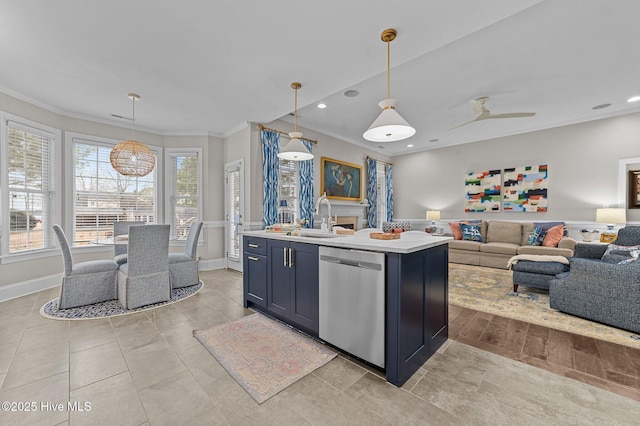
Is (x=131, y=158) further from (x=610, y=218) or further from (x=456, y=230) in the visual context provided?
(x=610, y=218)

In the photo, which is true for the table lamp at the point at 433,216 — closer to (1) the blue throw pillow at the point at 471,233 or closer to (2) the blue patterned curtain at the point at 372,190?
(1) the blue throw pillow at the point at 471,233

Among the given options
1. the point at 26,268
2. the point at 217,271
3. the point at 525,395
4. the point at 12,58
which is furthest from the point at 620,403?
the point at 26,268

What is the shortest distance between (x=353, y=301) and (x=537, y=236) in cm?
506

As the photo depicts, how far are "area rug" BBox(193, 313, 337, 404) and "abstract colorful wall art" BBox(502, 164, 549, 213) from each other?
231 inches

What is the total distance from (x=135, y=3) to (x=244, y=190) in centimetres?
312

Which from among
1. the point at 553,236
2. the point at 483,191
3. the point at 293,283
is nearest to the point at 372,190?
the point at 483,191

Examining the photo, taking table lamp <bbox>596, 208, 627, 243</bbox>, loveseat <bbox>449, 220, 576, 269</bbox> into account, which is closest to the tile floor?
loveseat <bbox>449, 220, 576, 269</bbox>

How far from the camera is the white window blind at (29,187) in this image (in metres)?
3.68

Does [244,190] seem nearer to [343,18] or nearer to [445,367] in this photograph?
[343,18]

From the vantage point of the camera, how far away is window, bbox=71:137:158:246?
177 inches

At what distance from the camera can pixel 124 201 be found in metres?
5.00

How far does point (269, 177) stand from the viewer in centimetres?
485

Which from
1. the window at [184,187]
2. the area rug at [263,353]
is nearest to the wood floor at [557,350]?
the area rug at [263,353]

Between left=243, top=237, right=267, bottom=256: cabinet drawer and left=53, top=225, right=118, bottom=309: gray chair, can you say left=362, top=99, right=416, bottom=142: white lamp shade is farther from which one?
left=53, top=225, right=118, bottom=309: gray chair
